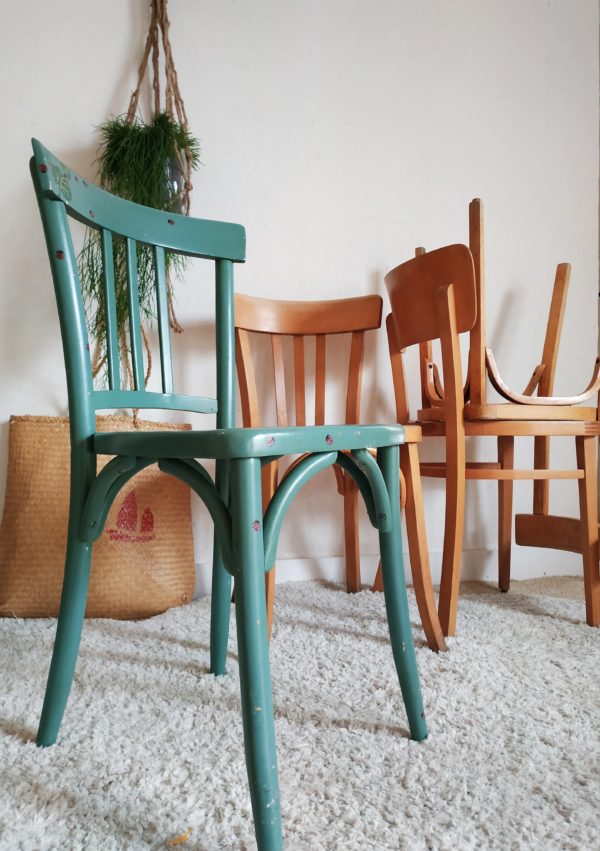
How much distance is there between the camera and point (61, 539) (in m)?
1.39

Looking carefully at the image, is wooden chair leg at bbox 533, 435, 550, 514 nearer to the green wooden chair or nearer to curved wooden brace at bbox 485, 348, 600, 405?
curved wooden brace at bbox 485, 348, 600, 405

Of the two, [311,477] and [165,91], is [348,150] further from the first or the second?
[311,477]

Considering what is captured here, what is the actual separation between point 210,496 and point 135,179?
1077 millimetres

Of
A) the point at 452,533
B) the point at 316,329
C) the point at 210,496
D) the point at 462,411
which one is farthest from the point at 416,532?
the point at 210,496

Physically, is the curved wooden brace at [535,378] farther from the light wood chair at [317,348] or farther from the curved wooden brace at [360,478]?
the curved wooden brace at [360,478]

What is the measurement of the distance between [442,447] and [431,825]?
1257 millimetres

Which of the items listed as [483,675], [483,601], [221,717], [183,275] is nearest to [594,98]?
[183,275]

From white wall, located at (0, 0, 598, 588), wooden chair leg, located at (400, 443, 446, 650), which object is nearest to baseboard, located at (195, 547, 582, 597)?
white wall, located at (0, 0, 598, 588)

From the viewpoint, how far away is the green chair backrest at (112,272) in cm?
75

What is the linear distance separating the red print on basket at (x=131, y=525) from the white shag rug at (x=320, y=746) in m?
0.22

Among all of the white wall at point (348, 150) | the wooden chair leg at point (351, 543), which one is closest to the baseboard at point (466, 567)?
the white wall at point (348, 150)

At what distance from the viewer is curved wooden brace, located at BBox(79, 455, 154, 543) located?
0.73 m

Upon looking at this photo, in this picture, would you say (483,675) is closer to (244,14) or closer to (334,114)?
(334,114)

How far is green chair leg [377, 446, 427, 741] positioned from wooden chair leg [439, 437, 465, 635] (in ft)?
1.52
